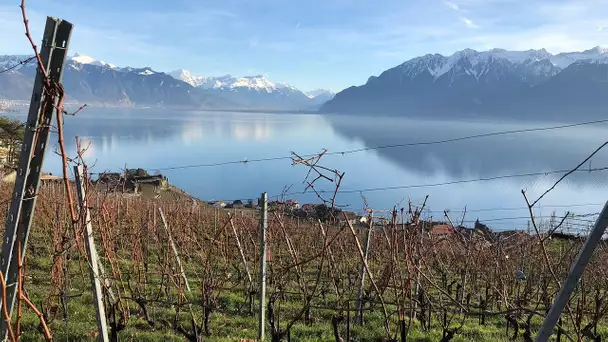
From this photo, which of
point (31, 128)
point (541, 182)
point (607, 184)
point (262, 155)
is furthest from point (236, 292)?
point (607, 184)

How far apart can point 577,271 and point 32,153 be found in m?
2.50

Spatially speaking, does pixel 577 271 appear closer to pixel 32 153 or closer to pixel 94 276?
pixel 32 153

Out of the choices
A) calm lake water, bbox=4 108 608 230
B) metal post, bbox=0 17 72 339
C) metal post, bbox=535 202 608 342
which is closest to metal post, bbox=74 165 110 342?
metal post, bbox=0 17 72 339

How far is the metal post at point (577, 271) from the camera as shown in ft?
5.58

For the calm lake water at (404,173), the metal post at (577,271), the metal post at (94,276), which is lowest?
the calm lake water at (404,173)

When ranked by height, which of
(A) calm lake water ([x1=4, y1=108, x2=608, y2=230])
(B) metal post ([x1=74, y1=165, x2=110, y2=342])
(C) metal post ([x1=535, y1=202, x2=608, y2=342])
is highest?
(C) metal post ([x1=535, y1=202, x2=608, y2=342])

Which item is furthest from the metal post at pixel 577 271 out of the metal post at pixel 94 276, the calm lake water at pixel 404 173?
the calm lake water at pixel 404 173

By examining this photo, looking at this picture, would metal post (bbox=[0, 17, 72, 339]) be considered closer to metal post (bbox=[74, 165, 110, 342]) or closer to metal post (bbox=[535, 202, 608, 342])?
metal post (bbox=[74, 165, 110, 342])

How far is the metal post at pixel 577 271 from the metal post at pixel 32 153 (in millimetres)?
2414

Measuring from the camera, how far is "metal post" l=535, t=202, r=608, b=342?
5.58 ft

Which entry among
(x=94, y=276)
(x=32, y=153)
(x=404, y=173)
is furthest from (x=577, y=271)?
(x=404, y=173)

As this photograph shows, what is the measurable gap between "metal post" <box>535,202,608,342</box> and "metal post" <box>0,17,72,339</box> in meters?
2.41

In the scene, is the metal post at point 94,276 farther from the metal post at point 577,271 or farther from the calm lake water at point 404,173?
the calm lake water at point 404,173

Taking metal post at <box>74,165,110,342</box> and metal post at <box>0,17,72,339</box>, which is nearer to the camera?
metal post at <box>0,17,72,339</box>
